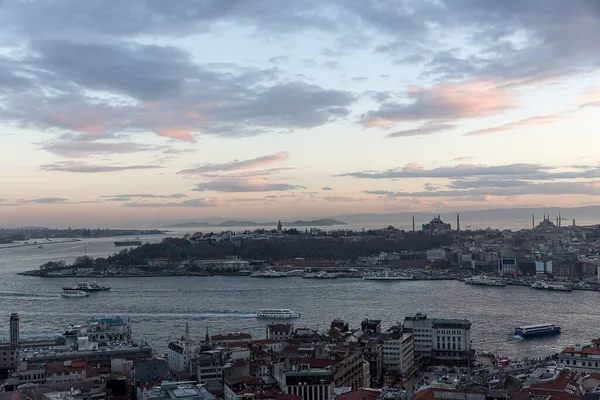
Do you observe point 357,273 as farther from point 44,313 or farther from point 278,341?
point 278,341

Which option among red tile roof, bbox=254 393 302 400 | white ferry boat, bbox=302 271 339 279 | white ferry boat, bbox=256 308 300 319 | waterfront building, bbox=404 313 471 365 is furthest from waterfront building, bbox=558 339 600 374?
white ferry boat, bbox=302 271 339 279

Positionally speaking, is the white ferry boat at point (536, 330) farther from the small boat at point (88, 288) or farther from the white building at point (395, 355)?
the small boat at point (88, 288)

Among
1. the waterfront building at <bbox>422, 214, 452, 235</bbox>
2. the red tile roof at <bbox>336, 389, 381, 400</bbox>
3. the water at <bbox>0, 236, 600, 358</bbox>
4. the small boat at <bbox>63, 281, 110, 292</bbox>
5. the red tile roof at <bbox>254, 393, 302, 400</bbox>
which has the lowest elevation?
the water at <bbox>0, 236, 600, 358</bbox>

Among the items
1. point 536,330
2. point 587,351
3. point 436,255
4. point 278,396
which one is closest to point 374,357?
point 587,351

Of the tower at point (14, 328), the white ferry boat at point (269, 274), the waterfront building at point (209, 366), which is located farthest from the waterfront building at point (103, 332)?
the white ferry boat at point (269, 274)

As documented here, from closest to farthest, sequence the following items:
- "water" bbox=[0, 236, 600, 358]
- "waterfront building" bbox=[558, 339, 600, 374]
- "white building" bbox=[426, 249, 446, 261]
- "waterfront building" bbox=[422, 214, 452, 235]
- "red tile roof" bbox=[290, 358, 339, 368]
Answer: "red tile roof" bbox=[290, 358, 339, 368] → "waterfront building" bbox=[558, 339, 600, 374] → "water" bbox=[0, 236, 600, 358] → "white building" bbox=[426, 249, 446, 261] → "waterfront building" bbox=[422, 214, 452, 235]

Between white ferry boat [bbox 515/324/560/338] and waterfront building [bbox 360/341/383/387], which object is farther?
white ferry boat [bbox 515/324/560/338]

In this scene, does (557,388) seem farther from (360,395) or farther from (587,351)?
(587,351)

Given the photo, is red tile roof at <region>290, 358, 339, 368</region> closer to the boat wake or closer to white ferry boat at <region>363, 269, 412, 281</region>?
the boat wake
